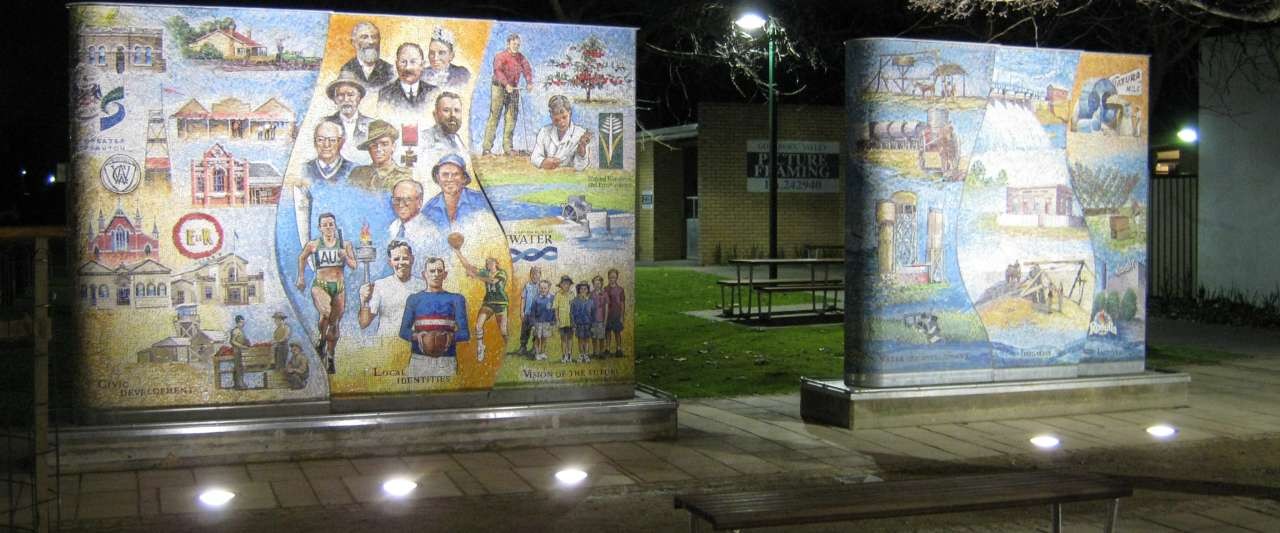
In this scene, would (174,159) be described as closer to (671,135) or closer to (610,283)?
(610,283)

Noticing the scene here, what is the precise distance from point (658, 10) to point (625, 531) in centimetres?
1238

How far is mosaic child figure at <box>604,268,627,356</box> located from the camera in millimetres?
9562

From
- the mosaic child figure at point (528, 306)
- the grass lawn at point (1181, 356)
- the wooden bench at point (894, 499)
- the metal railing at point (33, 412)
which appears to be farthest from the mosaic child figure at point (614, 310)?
the grass lawn at point (1181, 356)

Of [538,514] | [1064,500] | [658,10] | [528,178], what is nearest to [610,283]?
[528,178]

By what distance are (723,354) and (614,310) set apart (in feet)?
18.9

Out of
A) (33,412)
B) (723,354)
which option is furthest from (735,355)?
(33,412)

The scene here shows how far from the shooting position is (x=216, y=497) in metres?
7.53

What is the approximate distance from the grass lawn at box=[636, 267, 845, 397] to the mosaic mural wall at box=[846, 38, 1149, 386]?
2.40m

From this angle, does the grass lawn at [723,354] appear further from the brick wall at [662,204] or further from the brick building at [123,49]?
the brick wall at [662,204]

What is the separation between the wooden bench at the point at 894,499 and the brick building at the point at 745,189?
82.8 feet

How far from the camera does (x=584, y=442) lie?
9258mm

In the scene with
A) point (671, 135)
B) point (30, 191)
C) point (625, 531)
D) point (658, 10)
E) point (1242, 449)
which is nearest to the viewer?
point (625, 531)

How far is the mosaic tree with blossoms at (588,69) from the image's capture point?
930cm

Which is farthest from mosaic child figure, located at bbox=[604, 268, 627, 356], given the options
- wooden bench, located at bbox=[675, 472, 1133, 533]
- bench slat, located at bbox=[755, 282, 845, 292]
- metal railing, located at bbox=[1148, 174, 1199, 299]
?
metal railing, located at bbox=[1148, 174, 1199, 299]
